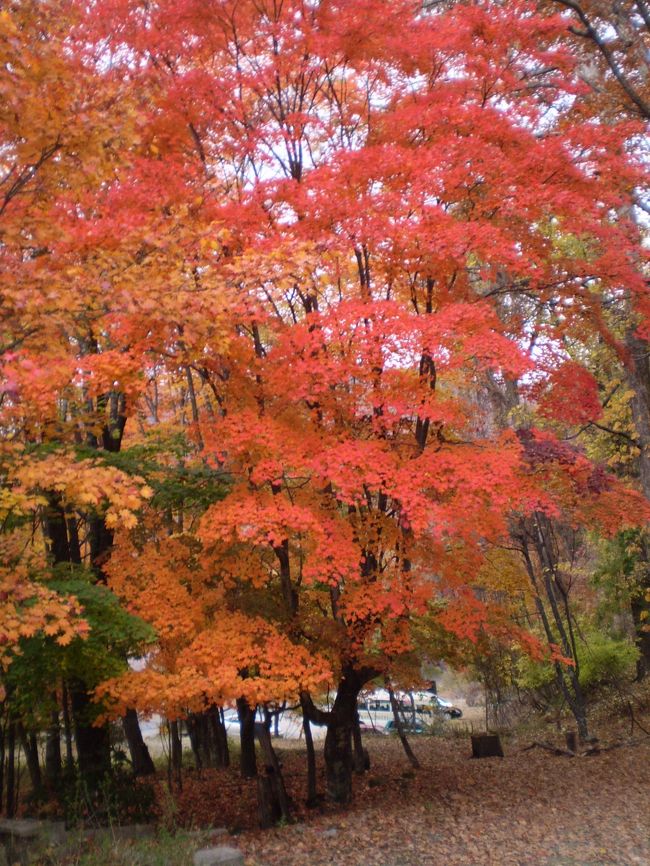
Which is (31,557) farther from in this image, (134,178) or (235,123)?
(235,123)

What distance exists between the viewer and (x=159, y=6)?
32.7 ft

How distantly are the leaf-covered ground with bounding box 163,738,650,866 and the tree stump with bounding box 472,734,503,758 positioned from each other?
527mm

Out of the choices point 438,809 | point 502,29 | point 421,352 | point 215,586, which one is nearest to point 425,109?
point 502,29

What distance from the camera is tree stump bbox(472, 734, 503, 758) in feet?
47.3

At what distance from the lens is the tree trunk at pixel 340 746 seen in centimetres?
1067

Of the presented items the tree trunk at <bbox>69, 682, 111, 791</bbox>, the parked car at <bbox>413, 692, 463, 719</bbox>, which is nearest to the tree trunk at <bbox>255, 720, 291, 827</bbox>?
the tree trunk at <bbox>69, 682, 111, 791</bbox>

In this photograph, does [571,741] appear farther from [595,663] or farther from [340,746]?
[340,746]

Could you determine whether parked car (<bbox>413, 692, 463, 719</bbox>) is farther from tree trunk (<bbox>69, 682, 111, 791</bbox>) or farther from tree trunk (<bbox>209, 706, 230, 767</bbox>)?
tree trunk (<bbox>69, 682, 111, 791</bbox>)

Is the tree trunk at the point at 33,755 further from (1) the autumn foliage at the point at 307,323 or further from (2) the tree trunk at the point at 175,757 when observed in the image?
(1) the autumn foliage at the point at 307,323

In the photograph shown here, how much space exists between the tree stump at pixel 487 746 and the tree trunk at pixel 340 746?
4.62m

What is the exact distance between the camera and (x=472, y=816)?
31.0ft

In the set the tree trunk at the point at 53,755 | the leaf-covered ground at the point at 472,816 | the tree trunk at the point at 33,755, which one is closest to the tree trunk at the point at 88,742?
the tree trunk at the point at 53,755

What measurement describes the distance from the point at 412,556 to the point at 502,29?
6.77 meters

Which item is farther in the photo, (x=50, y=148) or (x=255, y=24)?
(x=255, y=24)
